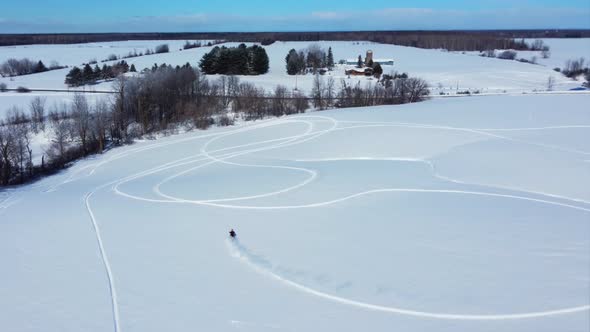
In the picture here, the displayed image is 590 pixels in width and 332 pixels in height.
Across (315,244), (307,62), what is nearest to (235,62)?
(307,62)

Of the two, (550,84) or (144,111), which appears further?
(550,84)

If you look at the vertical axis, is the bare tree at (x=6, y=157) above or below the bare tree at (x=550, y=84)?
below

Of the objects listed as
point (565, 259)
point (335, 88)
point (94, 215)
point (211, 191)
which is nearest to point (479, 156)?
point (565, 259)

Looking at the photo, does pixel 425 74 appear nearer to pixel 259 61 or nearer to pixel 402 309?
pixel 259 61

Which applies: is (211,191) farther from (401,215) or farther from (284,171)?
(401,215)

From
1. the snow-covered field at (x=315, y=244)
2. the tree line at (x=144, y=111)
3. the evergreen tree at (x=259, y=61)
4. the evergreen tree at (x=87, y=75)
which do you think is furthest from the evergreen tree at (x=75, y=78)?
the snow-covered field at (x=315, y=244)

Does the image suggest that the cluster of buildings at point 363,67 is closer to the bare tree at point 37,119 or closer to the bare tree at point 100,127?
the bare tree at point 100,127
